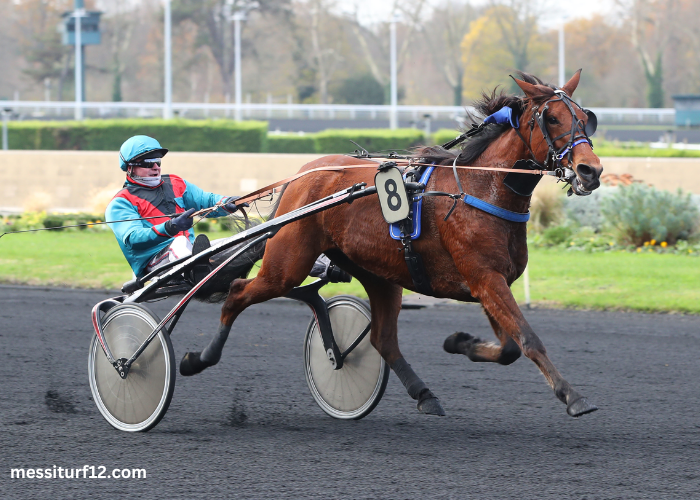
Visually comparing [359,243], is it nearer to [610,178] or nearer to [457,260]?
[457,260]

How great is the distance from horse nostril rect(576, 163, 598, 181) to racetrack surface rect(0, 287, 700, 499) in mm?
1217

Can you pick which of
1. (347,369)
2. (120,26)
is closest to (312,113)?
(120,26)

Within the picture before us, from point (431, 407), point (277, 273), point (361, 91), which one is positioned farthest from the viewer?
point (361, 91)

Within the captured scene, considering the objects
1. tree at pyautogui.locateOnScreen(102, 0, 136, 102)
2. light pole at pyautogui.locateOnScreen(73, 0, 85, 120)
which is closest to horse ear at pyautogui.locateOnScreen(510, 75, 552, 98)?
light pole at pyautogui.locateOnScreen(73, 0, 85, 120)

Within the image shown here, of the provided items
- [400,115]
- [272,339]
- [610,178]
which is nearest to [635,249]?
[610,178]

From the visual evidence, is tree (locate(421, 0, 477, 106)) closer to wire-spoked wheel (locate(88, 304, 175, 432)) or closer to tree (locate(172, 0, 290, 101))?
tree (locate(172, 0, 290, 101))

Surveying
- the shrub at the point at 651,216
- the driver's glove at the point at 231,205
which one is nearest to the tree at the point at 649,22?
the shrub at the point at 651,216

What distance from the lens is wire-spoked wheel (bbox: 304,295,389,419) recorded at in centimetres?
478

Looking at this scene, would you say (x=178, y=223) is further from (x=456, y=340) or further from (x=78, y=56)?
(x=78, y=56)

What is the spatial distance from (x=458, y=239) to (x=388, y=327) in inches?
33.8

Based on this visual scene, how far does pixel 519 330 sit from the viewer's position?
3.85 m

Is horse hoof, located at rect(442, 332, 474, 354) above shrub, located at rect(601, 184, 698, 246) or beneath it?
beneath

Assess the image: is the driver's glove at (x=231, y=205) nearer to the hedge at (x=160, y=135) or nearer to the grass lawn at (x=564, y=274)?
the grass lawn at (x=564, y=274)

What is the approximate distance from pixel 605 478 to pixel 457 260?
3.69 ft
